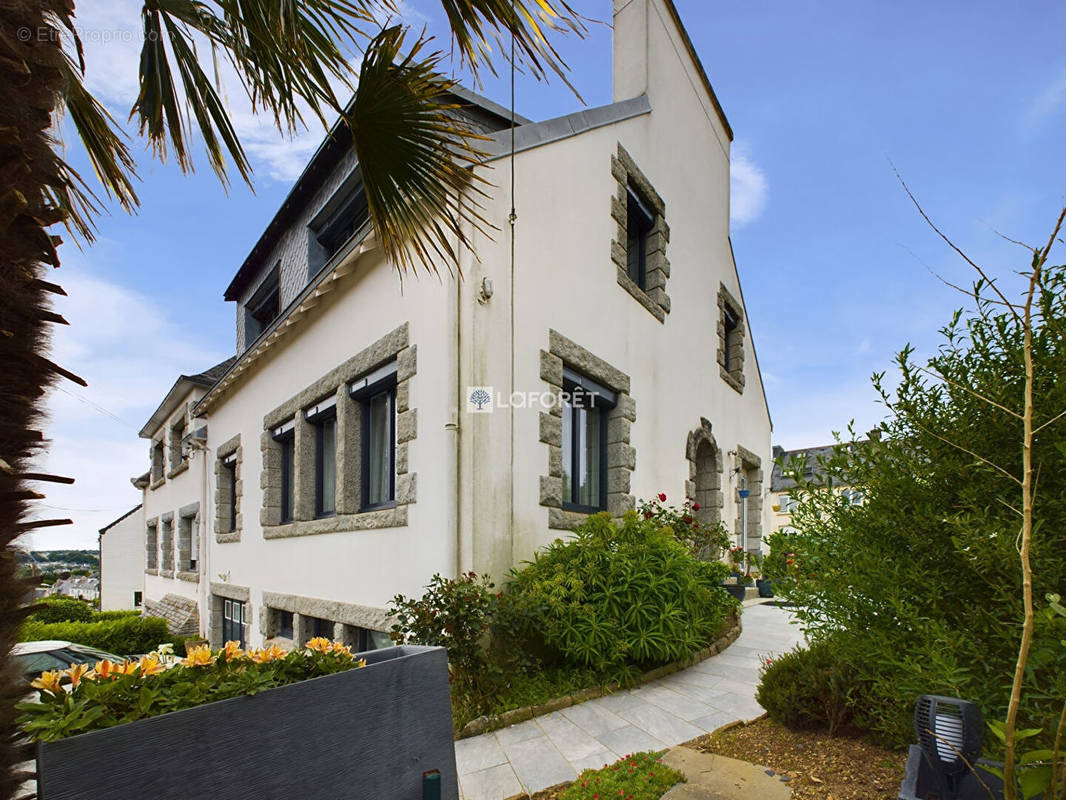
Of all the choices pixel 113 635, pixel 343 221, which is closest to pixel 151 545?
pixel 113 635

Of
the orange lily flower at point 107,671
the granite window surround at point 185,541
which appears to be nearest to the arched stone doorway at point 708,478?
the orange lily flower at point 107,671

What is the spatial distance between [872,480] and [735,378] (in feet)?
29.8

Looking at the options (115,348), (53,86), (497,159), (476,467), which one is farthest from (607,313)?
(53,86)

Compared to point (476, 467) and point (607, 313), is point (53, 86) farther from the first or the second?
point (607, 313)

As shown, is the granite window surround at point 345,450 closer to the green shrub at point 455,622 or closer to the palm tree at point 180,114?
the green shrub at point 455,622

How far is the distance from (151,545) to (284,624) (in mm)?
13043

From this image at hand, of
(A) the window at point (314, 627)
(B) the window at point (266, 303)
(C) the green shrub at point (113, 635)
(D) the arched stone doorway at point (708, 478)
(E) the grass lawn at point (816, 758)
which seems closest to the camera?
(E) the grass lawn at point (816, 758)

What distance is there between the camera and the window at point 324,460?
7.77 metres

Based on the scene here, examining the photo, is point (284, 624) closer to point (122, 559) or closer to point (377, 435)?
point (377, 435)

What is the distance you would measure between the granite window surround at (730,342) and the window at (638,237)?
9.29 ft

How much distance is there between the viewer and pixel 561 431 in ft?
20.3

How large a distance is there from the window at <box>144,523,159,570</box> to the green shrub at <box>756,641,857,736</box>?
1935 cm

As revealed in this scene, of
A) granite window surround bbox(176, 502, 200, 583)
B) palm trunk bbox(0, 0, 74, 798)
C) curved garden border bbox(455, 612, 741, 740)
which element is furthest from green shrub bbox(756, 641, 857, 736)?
granite window surround bbox(176, 502, 200, 583)

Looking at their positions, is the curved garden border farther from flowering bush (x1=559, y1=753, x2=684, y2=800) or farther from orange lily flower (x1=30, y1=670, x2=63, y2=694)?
orange lily flower (x1=30, y1=670, x2=63, y2=694)
